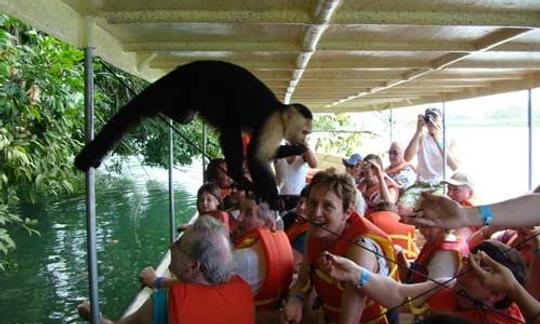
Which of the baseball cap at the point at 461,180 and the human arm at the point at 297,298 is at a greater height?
the baseball cap at the point at 461,180

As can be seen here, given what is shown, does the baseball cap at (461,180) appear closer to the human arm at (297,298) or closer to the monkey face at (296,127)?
the monkey face at (296,127)

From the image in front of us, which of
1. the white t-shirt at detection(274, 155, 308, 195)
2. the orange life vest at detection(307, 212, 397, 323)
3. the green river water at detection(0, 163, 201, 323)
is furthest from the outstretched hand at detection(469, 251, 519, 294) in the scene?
the green river water at detection(0, 163, 201, 323)

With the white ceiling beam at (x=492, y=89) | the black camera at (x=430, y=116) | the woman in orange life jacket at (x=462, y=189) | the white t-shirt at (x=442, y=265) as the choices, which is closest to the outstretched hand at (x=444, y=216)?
the white t-shirt at (x=442, y=265)

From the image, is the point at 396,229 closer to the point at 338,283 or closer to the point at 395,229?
the point at 395,229

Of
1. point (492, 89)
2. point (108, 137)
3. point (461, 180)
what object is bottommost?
point (461, 180)

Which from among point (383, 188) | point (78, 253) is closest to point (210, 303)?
point (383, 188)

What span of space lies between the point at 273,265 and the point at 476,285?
0.91m

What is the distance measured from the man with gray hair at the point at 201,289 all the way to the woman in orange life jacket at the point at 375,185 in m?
2.04

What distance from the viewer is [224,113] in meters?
2.96

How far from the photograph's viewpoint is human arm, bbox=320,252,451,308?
1.81 metres

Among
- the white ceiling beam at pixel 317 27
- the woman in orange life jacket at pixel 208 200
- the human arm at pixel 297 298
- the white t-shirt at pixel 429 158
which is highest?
the white ceiling beam at pixel 317 27

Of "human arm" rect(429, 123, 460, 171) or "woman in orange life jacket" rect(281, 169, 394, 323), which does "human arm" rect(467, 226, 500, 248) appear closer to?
"woman in orange life jacket" rect(281, 169, 394, 323)

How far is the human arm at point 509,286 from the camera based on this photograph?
5.23 feet

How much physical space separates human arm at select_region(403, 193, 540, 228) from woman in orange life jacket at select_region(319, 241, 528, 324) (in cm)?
12
